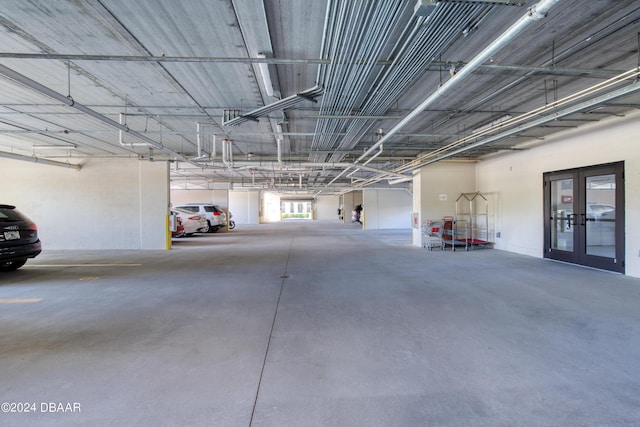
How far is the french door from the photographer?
584cm

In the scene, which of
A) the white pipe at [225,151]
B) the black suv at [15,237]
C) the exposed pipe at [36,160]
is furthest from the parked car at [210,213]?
the black suv at [15,237]

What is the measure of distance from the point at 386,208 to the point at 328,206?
16.9 m

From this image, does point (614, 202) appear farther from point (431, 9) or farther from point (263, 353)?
point (263, 353)

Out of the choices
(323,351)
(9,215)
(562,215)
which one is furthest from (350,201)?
(323,351)

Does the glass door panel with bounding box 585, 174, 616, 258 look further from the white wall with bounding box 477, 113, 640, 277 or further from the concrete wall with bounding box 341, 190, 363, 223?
the concrete wall with bounding box 341, 190, 363, 223

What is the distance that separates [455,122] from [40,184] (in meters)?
13.0

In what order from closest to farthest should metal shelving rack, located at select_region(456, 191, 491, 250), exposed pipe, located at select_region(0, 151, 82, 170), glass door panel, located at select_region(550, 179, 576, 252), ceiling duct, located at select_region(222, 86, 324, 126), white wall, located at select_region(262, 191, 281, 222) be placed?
1. ceiling duct, located at select_region(222, 86, 324, 126)
2. glass door panel, located at select_region(550, 179, 576, 252)
3. exposed pipe, located at select_region(0, 151, 82, 170)
4. metal shelving rack, located at select_region(456, 191, 491, 250)
5. white wall, located at select_region(262, 191, 281, 222)

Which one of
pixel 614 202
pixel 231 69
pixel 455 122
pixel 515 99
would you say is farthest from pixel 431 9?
pixel 614 202

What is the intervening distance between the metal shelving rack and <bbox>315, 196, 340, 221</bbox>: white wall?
24.3m

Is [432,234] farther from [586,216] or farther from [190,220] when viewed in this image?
[190,220]

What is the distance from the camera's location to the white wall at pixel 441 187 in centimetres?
995

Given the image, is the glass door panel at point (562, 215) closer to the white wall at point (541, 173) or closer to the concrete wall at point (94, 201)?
the white wall at point (541, 173)

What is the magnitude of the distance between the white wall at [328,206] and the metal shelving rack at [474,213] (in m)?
24.3

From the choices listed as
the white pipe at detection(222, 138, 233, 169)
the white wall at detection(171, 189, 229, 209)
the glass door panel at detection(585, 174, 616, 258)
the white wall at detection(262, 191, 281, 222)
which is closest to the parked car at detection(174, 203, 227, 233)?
the white wall at detection(171, 189, 229, 209)
